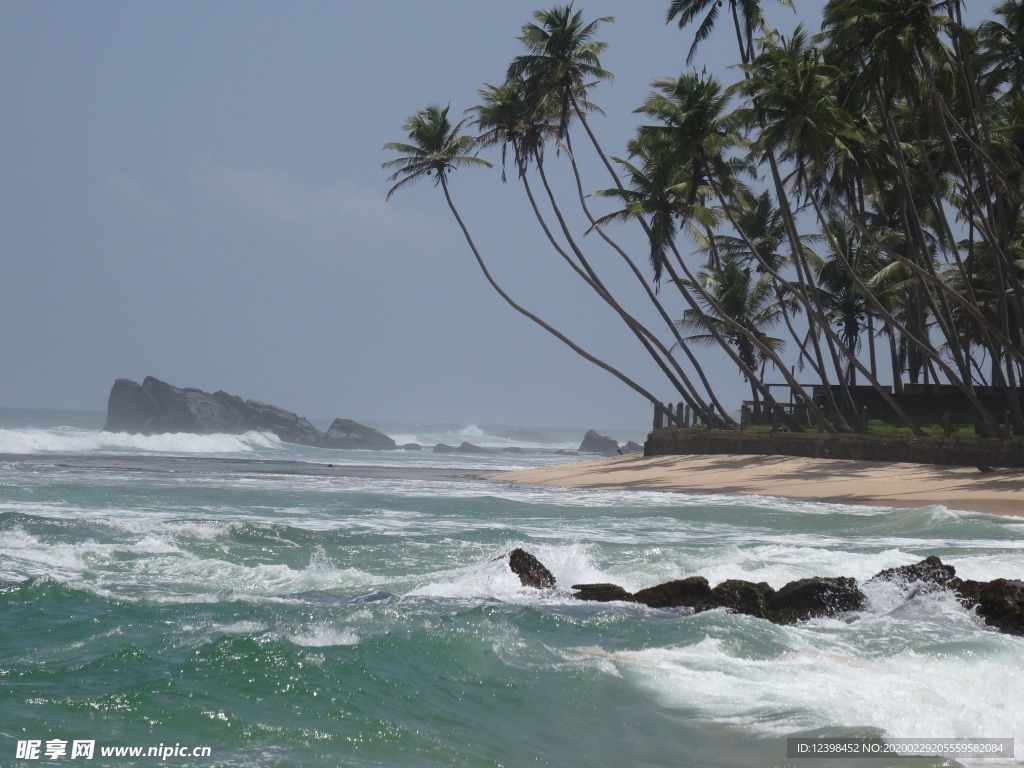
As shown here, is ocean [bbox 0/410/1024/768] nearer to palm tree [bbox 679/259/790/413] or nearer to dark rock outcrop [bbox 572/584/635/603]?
dark rock outcrop [bbox 572/584/635/603]

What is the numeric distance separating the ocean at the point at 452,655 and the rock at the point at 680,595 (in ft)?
0.78

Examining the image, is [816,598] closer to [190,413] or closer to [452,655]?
[452,655]

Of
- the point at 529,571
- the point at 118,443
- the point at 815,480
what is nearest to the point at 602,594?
the point at 529,571

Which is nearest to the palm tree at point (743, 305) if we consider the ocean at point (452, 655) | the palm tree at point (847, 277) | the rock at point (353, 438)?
the palm tree at point (847, 277)

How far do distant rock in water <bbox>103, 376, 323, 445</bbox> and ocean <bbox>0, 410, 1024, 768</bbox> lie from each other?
2618 inches

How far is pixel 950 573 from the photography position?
9672 millimetres

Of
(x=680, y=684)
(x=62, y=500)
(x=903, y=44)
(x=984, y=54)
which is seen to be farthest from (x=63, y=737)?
(x=984, y=54)

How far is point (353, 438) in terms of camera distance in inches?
2918

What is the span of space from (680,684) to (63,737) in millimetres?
3468

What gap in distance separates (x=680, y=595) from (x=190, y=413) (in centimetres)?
7617

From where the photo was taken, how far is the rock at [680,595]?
9.29 m

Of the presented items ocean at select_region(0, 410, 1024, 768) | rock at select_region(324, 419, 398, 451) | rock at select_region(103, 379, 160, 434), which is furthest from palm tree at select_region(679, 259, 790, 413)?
rock at select_region(103, 379, 160, 434)

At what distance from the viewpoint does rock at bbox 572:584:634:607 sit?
967 centimetres

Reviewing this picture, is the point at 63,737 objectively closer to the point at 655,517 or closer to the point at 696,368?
the point at 655,517
